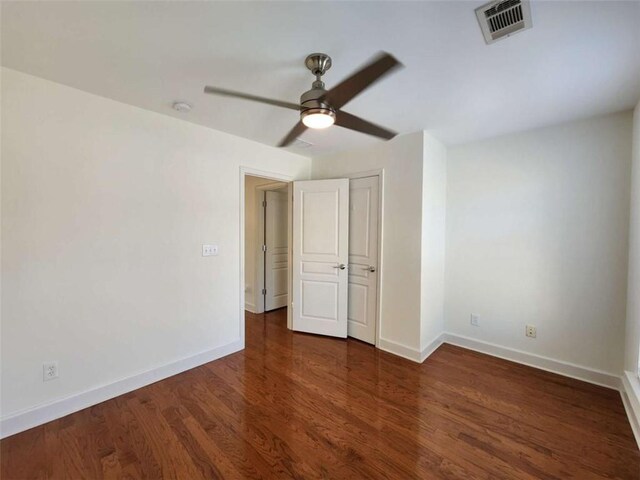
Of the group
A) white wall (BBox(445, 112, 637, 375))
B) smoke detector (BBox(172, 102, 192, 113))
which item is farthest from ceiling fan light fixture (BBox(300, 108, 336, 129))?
white wall (BBox(445, 112, 637, 375))

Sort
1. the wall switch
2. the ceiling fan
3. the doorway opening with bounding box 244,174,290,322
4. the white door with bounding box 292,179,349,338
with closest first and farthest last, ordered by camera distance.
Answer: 1. the ceiling fan
2. the wall switch
3. the white door with bounding box 292,179,349,338
4. the doorway opening with bounding box 244,174,290,322

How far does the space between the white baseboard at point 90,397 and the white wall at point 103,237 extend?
1.8 inches

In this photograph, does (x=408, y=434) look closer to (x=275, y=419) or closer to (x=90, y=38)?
(x=275, y=419)

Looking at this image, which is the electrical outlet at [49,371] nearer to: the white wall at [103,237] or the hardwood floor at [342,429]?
the white wall at [103,237]

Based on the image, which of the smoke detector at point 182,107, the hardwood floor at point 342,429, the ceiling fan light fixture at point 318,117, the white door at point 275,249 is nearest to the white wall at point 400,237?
the hardwood floor at point 342,429

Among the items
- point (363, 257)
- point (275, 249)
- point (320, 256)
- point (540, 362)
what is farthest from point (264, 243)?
point (540, 362)

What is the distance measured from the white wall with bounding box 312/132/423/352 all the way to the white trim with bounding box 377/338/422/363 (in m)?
0.01

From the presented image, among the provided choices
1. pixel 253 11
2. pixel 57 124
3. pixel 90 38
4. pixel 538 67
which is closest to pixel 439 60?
pixel 538 67

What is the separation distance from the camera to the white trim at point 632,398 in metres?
1.83

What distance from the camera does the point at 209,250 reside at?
2818 mm

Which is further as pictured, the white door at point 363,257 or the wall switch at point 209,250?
the white door at point 363,257

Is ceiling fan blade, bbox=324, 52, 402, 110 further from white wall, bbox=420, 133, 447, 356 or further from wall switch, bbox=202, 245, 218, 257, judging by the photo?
wall switch, bbox=202, 245, 218, 257

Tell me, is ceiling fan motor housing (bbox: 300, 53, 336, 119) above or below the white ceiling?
below

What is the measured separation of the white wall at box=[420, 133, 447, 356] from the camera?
2.88 m
